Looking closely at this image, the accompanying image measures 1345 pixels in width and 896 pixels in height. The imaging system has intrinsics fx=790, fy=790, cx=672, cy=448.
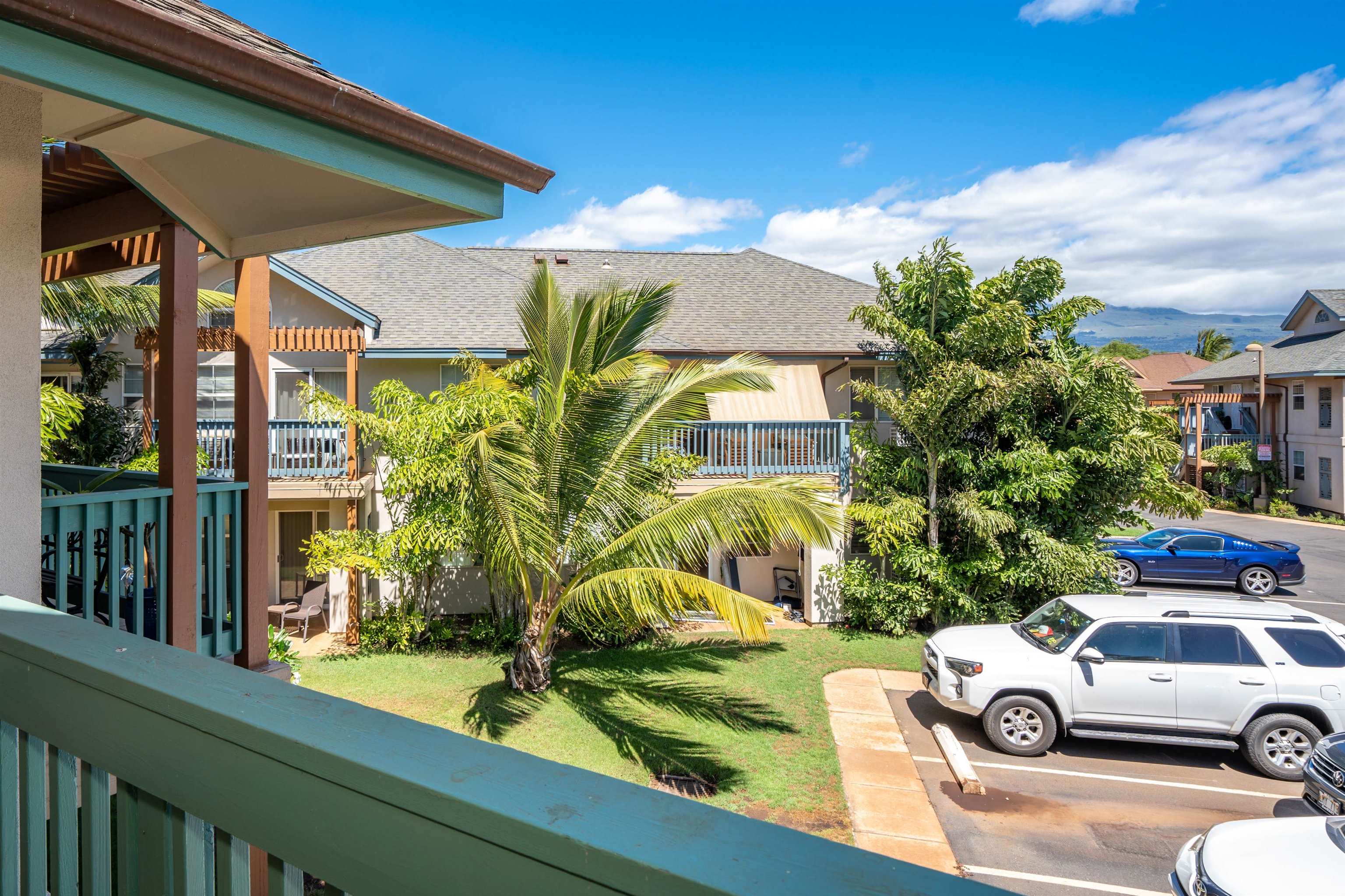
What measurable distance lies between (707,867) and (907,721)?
11.9 meters

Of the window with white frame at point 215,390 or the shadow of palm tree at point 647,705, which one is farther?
the window with white frame at point 215,390

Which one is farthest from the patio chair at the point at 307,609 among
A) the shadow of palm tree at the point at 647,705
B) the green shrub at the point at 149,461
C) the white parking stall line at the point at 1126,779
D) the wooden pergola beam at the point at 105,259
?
the white parking stall line at the point at 1126,779

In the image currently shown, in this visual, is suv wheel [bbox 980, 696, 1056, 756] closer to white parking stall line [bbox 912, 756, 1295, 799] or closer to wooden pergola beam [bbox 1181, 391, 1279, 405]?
white parking stall line [bbox 912, 756, 1295, 799]

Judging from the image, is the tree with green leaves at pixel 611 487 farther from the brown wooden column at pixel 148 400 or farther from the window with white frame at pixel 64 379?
the window with white frame at pixel 64 379

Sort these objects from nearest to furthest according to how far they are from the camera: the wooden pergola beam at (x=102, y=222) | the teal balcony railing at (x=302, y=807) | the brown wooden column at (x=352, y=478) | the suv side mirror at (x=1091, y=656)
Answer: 1. the teal balcony railing at (x=302, y=807)
2. the wooden pergola beam at (x=102, y=222)
3. the suv side mirror at (x=1091, y=656)
4. the brown wooden column at (x=352, y=478)

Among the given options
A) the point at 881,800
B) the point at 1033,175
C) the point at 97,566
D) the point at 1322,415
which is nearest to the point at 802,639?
the point at 881,800

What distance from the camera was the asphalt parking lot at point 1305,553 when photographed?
19.3 meters

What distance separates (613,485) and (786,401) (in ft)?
26.0

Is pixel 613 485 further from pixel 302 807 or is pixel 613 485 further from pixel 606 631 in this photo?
pixel 302 807

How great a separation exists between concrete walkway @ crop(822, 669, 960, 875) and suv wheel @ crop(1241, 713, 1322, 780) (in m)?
4.27

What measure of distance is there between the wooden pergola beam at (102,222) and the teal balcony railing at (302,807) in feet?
12.1

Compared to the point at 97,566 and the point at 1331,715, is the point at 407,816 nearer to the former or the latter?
the point at 97,566

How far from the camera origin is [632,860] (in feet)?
2.63

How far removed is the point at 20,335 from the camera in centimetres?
314
